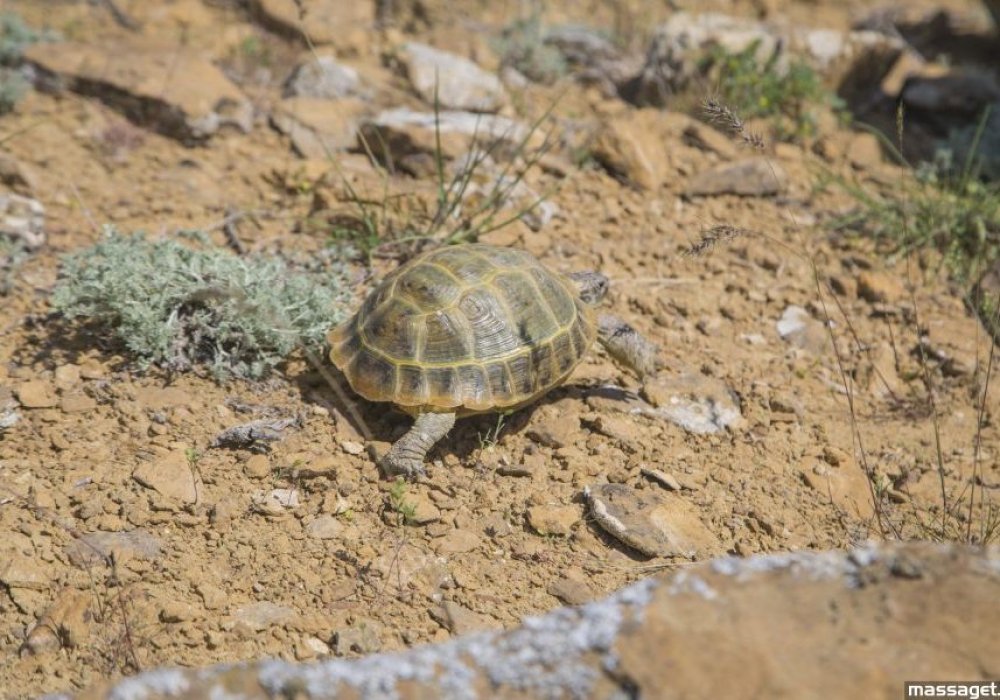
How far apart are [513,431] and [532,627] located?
2.21 metres

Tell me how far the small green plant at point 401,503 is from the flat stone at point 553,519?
517 millimetres

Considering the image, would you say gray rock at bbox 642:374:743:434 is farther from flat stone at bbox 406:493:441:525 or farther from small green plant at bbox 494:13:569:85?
small green plant at bbox 494:13:569:85

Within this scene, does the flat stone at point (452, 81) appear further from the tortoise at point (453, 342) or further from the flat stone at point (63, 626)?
the flat stone at point (63, 626)

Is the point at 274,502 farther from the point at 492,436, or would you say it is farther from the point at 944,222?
the point at 944,222

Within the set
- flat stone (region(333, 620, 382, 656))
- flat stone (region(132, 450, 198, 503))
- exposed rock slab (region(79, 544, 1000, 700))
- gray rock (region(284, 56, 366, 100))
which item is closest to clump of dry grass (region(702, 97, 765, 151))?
exposed rock slab (region(79, 544, 1000, 700))

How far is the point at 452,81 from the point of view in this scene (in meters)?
7.07

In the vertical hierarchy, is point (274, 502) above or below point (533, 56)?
below

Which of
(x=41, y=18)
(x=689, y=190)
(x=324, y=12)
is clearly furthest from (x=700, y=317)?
(x=41, y=18)

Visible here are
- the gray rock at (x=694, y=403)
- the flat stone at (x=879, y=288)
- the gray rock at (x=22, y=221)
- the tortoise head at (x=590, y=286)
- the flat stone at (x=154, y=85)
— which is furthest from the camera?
the flat stone at (x=154, y=85)

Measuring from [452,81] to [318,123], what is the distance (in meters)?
1.17

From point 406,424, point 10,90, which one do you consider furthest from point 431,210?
point 10,90

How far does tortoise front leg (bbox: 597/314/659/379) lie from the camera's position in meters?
4.72

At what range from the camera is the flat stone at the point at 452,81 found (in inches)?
272

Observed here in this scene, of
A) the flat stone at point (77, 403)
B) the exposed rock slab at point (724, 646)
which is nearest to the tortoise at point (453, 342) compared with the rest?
the flat stone at point (77, 403)
